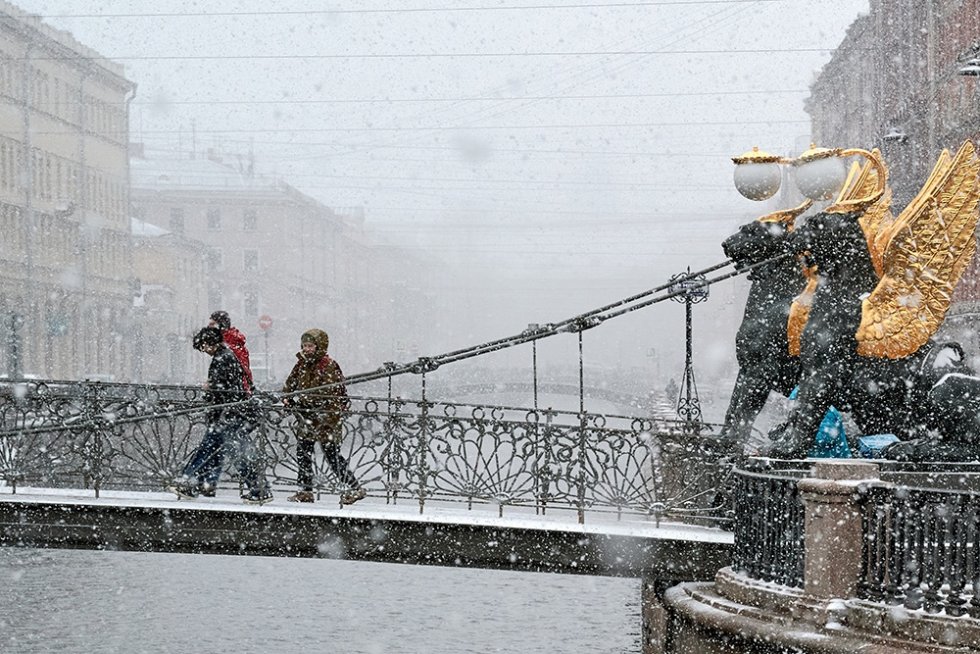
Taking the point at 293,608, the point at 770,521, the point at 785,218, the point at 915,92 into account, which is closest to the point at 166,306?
the point at 915,92

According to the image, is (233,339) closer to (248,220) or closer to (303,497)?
(303,497)

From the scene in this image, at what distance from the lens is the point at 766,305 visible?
970cm

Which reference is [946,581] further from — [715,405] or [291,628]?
[715,405]

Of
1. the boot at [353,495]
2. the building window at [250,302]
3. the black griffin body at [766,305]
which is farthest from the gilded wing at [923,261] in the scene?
the building window at [250,302]

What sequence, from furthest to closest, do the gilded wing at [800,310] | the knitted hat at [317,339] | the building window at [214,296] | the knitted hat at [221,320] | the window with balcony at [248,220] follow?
1. the window with balcony at [248,220]
2. the building window at [214,296]
3. the knitted hat at [317,339]
4. the knitted hat at [221,320]
5. the gilded wing at [800,310]

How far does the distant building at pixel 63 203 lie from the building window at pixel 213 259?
15822mm

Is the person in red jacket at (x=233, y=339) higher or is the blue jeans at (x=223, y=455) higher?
the person in red jacket at (x=233, y=339)

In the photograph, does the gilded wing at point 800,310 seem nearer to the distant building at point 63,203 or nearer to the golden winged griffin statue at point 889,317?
the golden winged griffin statue at point 889,317

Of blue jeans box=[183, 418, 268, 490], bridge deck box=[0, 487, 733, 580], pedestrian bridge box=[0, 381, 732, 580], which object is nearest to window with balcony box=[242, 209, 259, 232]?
pedestrian bridge box=[0, 381, 732, 580]

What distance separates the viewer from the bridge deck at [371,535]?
11328mm

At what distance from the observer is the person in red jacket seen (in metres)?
12.9

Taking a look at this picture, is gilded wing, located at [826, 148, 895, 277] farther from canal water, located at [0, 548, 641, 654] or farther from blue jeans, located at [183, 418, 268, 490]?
canal water, located at [0, 548, 641, 654]

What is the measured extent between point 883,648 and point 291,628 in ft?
31.2

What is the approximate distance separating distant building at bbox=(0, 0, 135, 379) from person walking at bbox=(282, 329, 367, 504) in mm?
31218
